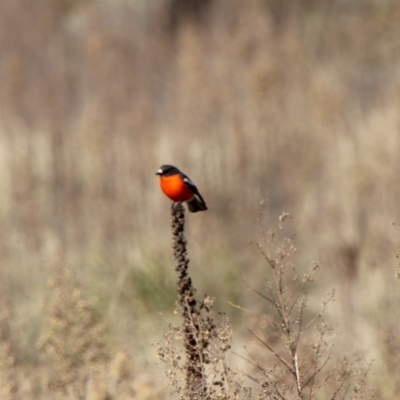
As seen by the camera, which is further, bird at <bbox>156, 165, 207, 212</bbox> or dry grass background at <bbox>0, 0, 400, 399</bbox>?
dry grass background at <bbox>0, 0, 400, 399</bbox>

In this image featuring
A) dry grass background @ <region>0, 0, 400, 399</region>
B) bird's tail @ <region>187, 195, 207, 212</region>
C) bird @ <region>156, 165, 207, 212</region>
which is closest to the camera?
bird @ <region>156, 165, 207, 212</region>

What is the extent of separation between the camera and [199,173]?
10.7 m

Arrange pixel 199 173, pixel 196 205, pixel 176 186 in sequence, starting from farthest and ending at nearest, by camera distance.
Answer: pixel 199 173 < pixel 196 205 < pixel 176 186

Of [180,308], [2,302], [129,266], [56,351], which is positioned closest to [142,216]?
[129,266]

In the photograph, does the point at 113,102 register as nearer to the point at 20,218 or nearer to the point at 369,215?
the point at 20,218

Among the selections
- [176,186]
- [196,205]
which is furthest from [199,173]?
[176,186]

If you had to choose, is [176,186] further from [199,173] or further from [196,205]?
[199,173]

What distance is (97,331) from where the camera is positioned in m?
5.48

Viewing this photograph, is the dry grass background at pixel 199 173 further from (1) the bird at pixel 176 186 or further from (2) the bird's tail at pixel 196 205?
(1) the bird at pixel 176 186

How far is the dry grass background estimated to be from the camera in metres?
8.59

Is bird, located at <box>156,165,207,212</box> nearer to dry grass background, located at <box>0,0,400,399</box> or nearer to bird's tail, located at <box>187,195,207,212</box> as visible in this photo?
bird's tail, located at <box>187,195,207,212</box>

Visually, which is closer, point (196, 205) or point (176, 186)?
point (176, 186)

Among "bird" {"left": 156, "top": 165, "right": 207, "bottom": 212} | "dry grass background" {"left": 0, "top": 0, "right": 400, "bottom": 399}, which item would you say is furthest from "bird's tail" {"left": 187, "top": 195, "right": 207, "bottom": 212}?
"dry grass background" {"left": 0, "top": 0, "right": 400, "bottom": 399}

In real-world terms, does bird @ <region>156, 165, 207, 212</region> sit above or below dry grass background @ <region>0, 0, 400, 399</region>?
below
